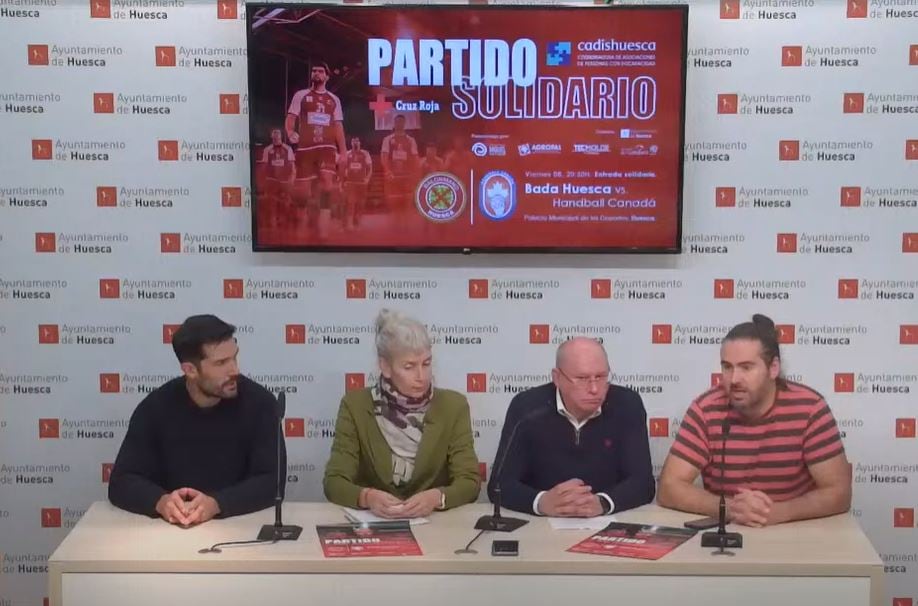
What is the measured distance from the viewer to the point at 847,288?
14.1 ft

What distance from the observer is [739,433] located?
3.69 metres

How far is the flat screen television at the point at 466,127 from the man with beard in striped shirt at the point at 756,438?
0.71 meters

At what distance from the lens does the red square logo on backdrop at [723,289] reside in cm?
432

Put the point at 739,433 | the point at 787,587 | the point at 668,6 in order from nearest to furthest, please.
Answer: the point at 787,587
the point at 739,433
the point at 668,6

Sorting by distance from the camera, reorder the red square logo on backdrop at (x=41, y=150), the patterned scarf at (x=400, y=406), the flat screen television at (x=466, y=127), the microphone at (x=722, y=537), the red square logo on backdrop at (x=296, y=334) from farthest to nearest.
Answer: the red square logo on backdrop at (x=296, y=334), the red square logo on backdrop at (x=41, y=150), the flat screen television at (x=466, y=127), the patterned scarf at (x=400, y=406), the microphone at (x=722, y=537)

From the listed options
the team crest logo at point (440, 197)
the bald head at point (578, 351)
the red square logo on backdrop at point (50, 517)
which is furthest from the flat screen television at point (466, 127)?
the red square logo on backdrop at point (50, 517)

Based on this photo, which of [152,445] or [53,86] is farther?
[53,86]

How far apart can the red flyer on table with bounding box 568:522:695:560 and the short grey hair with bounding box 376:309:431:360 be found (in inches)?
36.2

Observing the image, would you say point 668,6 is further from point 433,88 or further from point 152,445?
point 152,445

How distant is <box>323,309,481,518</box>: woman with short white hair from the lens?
3768mm

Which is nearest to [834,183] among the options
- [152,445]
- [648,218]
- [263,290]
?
[648,218]

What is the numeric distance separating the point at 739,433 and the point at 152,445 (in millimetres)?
2055

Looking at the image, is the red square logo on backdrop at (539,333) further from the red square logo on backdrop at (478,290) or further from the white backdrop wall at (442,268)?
the red square logo on backdrop at (478,290)

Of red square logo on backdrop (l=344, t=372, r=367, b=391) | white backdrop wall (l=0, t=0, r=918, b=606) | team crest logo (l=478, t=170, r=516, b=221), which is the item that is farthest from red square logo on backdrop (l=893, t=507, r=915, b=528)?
red square logo on backdrop (l=344, t=372, r=367, b=391)
